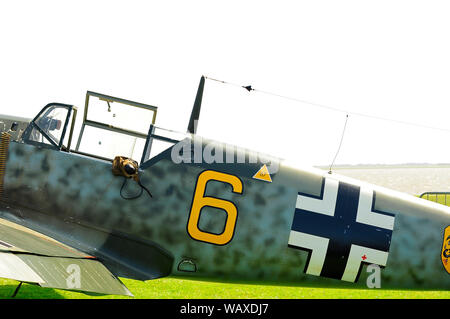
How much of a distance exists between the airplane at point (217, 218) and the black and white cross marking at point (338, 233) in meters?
0.01

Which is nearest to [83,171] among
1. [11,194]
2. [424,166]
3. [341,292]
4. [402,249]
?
[11,194]

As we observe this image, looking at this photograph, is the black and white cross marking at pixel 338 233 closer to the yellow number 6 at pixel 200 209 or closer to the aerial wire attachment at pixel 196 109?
the yellow number 6 at pixel 200 209

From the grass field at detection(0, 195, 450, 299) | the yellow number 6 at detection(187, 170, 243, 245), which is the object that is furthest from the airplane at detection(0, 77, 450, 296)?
the grass field at detection(0, 195, 450, 299)

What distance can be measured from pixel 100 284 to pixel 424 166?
32922 millimetres

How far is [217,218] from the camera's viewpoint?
13.5 feet

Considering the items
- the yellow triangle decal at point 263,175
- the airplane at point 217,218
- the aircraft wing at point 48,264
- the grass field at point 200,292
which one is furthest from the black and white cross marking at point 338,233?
the aircraft wing at point 48,264

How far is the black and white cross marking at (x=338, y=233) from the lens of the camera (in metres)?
4.16

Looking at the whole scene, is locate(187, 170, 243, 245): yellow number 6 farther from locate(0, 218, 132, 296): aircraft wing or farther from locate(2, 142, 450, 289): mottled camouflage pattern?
locate(0, 218, 132, 296): aircraft wing

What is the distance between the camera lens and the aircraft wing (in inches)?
126

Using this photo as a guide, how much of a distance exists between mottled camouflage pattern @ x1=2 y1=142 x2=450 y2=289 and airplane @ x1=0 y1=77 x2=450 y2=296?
1cm

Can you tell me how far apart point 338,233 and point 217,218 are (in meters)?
1.22

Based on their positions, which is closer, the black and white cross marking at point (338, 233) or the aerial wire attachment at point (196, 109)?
the black and white cross marking at point (338, 233)

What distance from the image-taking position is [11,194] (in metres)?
4.49
